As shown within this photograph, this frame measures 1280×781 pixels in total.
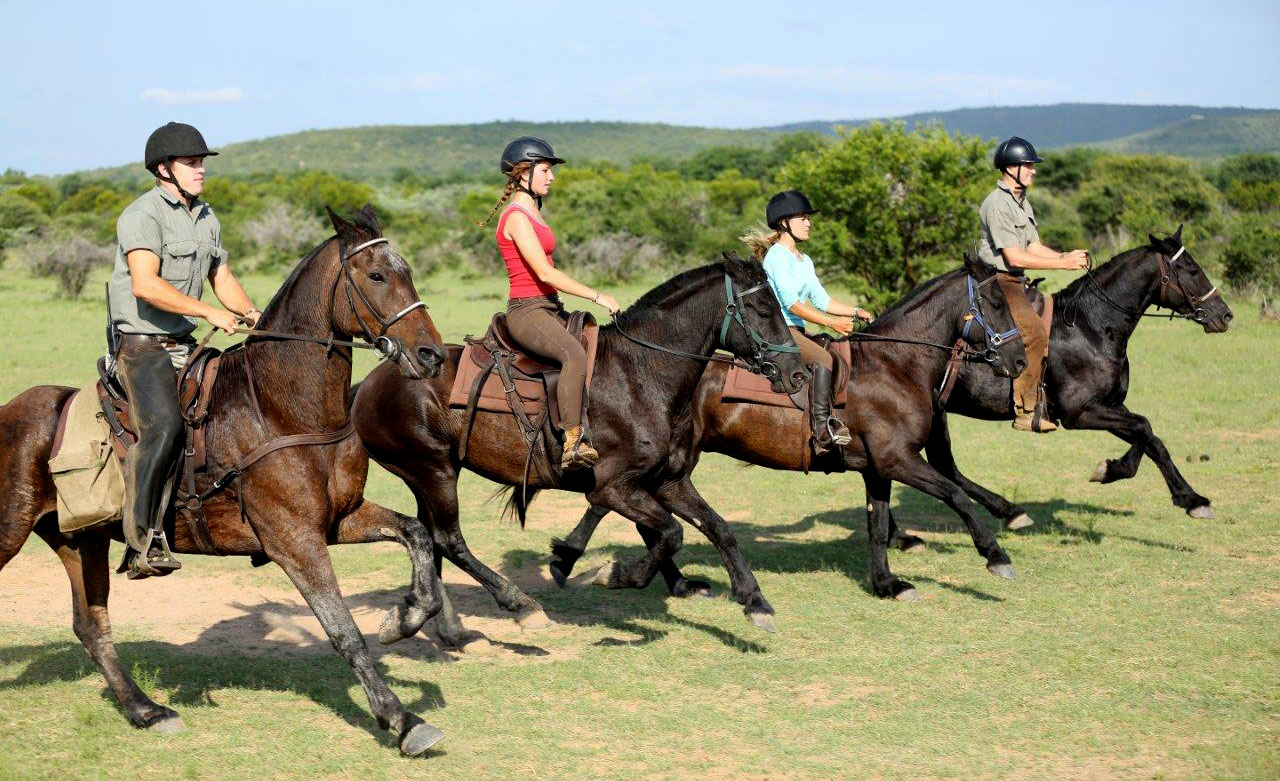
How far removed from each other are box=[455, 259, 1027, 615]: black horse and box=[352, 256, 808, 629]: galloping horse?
1.10 m

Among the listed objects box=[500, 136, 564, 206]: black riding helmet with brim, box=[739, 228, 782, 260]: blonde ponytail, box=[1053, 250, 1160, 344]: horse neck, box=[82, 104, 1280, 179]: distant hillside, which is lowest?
box=[1053, 250, 1160, 344]: horse neck

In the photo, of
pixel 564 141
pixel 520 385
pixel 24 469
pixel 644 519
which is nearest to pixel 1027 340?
pixel 644 519

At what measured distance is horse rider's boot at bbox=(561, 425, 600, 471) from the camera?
24.2ft

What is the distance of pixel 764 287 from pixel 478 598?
11.0 feet

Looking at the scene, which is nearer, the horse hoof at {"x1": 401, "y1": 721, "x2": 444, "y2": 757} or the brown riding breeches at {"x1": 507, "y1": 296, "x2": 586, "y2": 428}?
the horse hoof at {"x1": 401, "y1": 721, "x2": 444, "y2": 757}

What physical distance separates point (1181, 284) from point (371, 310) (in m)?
8.02

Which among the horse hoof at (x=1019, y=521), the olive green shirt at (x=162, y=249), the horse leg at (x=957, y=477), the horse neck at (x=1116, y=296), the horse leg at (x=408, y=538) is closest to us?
the olive green shirt at (x=162, y=249)

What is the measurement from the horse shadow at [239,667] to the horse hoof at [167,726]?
37 centimetres

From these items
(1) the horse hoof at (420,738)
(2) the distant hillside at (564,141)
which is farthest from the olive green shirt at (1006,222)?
(2) the distant hillside at (564,141)

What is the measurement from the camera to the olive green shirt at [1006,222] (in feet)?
34.7

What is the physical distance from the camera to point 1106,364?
1070cm

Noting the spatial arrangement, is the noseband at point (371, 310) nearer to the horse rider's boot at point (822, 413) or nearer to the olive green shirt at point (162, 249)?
the olive green shirt at point (162, 249)

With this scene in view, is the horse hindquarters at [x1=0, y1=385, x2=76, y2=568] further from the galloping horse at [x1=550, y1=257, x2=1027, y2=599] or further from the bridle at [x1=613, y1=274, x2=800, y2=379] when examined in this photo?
the galloping horse at [x1=550, y1=257, x2=1027, y2=599]

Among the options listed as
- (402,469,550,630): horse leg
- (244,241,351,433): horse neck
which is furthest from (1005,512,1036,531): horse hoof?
(244,241,351,433): horse neck
